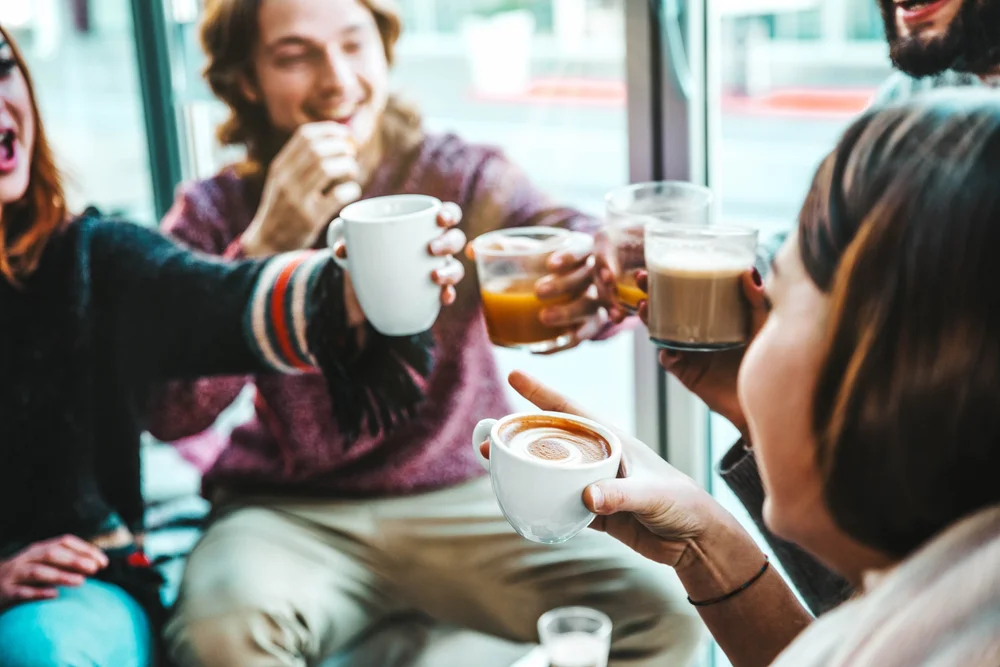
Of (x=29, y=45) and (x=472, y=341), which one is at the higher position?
(x=29, y=45)

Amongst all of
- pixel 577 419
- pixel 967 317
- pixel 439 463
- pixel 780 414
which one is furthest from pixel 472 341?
pixel 967 317

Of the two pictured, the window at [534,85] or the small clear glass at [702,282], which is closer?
the small clear glass at [702,282]

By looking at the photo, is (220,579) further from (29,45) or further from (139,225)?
(29,45)

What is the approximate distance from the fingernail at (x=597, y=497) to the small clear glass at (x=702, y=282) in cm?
29

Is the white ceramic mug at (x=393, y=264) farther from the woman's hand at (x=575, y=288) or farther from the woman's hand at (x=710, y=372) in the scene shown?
the woman's hand at (x=710, y=372)

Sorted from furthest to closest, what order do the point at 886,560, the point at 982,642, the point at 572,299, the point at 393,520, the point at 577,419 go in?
the point at 393,520, the point at 572,299, the point at 577,419, the point at 886,560, the point at 982,642

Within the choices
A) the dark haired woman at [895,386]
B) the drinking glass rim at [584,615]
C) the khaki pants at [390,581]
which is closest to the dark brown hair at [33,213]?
the khaki pants at [390,581]

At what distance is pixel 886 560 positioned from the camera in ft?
1.98

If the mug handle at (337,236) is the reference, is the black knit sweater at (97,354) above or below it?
below

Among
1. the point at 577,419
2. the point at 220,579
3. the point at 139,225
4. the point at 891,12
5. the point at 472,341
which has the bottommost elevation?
the point at 220,579

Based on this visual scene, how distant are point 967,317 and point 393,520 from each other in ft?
3.38

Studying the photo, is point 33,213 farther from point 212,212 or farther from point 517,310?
point 517,310

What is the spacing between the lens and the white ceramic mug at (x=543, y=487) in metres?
0.75

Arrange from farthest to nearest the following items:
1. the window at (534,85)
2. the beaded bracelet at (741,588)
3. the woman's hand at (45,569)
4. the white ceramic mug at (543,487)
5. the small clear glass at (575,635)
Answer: the window at (534,85) → the small clear glass at (575,635) → the woman's hand at (45,569) → the beaded bracelet at (741,588) → the white ceramic mug at (543,487)
